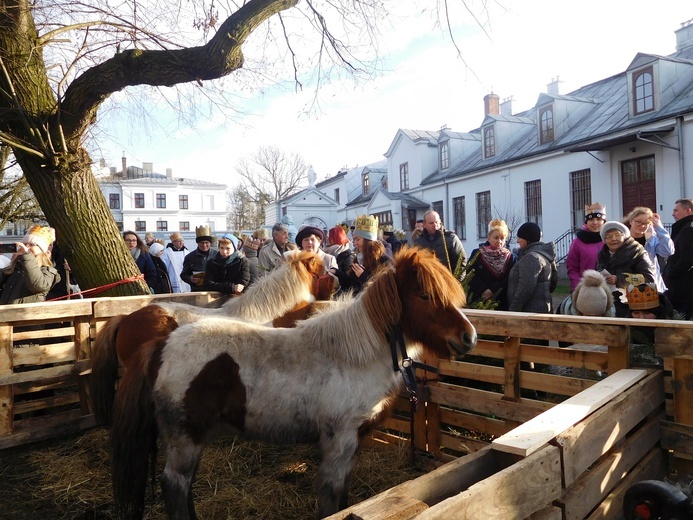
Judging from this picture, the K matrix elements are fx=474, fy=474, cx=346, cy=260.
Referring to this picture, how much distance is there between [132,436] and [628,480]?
2.77 m

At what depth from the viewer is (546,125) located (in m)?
22.2

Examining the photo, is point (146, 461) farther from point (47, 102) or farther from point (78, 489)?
point (47, 102)

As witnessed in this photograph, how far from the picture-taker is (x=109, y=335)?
4.18m

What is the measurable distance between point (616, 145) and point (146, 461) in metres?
19.0

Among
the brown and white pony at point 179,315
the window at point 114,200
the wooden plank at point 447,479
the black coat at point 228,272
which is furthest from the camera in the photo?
the window at point 114,200

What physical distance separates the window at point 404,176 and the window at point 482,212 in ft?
22.3

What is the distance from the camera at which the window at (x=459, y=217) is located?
26.4 meters

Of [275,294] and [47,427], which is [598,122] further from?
[47,427]

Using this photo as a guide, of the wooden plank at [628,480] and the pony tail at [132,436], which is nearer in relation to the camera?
the wooden plank at [628,480]

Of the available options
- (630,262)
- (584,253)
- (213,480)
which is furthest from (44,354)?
(584,253)

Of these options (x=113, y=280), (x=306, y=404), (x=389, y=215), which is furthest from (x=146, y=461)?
(x=389, y=215)

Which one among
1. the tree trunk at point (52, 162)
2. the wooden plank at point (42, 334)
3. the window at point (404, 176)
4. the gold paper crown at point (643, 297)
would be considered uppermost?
the window at point (404, 176)

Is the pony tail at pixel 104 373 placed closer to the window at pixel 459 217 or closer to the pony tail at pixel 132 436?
the pony tail at pixel 132 436

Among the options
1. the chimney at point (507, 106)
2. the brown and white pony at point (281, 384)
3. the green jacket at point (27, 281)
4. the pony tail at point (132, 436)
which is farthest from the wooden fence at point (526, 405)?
the chimney at point (507, 106)
